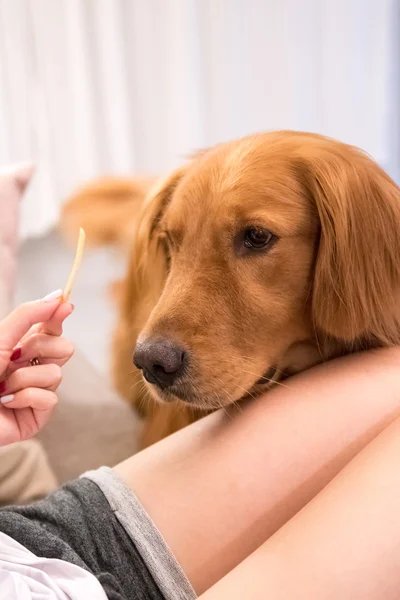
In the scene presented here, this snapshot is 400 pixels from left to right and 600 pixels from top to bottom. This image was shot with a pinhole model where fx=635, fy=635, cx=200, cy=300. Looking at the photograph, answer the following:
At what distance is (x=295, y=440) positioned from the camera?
2.89 ft

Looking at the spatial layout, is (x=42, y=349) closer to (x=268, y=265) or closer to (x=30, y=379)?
(x=30, y=379)

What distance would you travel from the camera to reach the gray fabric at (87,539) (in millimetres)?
781

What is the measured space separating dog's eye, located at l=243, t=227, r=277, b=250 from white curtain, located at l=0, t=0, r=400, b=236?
1779 millimetres

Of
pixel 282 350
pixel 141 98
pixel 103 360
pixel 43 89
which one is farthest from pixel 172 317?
pixel 141 98

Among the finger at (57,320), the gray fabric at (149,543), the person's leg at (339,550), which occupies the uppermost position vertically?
the finger at (57,320)

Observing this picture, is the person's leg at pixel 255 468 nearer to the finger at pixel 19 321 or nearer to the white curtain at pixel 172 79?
the finger at pixel 19 321

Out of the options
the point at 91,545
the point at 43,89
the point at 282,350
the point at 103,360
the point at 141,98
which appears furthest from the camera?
the point at 141,98

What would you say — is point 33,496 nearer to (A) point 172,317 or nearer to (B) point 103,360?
(A) point 172,317

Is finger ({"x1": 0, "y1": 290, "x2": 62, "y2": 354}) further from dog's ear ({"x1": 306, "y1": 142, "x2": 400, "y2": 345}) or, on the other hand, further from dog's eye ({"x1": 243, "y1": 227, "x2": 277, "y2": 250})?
dog's ear ({"x1": 306, "y1": 142, "x2": 400, "y2": 345})

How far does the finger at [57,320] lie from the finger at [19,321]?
0.06ft

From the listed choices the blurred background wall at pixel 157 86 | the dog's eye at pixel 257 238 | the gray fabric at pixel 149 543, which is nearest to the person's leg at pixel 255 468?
the gray fabric at pixel 149 543

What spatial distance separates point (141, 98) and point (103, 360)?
1288mm

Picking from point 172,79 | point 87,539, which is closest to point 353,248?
point 87,539

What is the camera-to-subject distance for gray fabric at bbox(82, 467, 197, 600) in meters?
0.81
